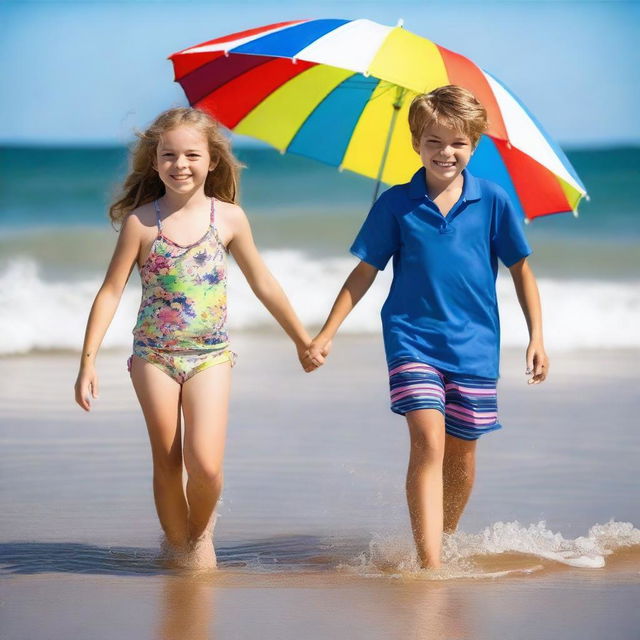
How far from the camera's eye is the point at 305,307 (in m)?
11.5

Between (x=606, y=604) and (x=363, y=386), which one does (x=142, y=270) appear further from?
(x=363, y=386)

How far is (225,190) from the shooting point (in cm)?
405

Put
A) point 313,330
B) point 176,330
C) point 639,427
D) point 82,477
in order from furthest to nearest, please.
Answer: point 313,330 → point 639,427 → point 82,477 → point 176,330

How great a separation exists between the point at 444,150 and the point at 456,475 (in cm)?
102

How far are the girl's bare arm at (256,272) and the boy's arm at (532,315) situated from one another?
697 mm

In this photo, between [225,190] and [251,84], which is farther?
[251,84]

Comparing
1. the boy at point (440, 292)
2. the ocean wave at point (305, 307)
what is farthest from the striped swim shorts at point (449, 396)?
the ocean wave at point (305, 307)

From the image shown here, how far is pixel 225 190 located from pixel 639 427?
2.79 metres

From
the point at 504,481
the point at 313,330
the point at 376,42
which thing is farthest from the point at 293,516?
the point at 313,330

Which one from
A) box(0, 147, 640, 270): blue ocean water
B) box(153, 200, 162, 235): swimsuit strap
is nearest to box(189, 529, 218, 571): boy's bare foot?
box(153, 200, 162, 235): swimsuit strap

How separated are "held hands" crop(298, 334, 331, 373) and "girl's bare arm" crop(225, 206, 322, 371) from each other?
0.03 meters

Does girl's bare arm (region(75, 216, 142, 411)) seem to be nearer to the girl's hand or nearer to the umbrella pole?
the girl's hand

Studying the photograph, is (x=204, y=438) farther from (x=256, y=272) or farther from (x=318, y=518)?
(x=318, y=518)

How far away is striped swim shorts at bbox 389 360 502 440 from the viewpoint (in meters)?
3.72
